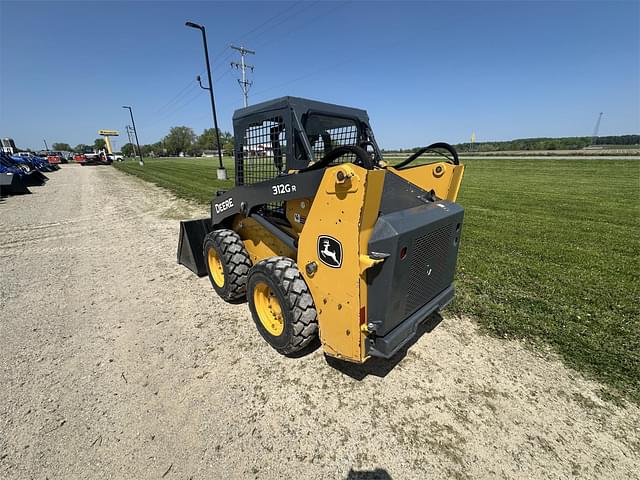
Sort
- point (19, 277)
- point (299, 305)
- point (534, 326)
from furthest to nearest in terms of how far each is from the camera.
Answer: point (19, 277)
point (534, 326)
point (299, 305)

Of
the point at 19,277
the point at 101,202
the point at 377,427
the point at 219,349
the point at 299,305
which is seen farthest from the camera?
the point at 101,202

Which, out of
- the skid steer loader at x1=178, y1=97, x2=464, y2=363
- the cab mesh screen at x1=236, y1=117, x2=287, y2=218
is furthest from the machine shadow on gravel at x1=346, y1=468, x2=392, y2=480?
the cab mesh screen at x1=236, y1=117, x2=287, y2=218

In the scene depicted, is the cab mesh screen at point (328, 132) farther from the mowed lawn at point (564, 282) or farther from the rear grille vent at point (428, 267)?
the mowed lawn at point (564, 282)

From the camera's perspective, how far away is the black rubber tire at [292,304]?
2492 mm

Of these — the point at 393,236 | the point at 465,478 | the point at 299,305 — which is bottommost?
the point at 465,478

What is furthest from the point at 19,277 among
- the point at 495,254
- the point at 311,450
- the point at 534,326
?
the point at 495,254

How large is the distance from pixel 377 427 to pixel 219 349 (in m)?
1.61

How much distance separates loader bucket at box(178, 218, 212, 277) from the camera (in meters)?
4.59

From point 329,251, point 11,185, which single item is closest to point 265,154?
point 329,251

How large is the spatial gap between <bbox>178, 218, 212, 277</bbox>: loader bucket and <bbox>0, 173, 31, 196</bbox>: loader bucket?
13.3 meters

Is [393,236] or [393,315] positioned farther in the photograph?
[393,315]

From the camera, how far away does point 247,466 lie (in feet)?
6.04

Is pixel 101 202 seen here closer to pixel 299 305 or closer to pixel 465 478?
pixel 299 305

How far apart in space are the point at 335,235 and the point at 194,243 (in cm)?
321
